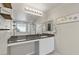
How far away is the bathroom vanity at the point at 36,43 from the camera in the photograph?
1233mm

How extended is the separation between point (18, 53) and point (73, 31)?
793 mm

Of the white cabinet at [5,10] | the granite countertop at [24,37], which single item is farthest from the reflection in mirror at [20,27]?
the white cabinet at [5,10]

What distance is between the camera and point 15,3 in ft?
4.22

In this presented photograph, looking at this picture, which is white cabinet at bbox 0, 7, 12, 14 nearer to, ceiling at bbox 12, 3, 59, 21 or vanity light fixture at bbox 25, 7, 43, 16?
ceiling at bbox 12, 3, 59, 21

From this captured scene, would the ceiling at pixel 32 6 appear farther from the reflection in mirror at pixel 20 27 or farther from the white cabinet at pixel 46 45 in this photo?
the white cabinet at pixel 46 45

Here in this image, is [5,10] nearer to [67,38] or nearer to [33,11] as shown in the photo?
[33,11]

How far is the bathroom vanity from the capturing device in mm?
1233

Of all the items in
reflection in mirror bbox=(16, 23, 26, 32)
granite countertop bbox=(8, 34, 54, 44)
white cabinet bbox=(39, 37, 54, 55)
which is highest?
reflection in mirror bbox=(16, 23, 26, 32)

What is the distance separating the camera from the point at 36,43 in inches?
53.1

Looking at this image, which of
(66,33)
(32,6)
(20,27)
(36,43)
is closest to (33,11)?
(32,6)

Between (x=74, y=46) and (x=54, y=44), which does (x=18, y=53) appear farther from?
(x=74, y=46)

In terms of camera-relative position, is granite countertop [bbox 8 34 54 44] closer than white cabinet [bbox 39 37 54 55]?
Yes

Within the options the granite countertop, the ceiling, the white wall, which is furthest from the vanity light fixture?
the granite countertop

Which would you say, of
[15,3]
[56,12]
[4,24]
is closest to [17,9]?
[15,3]
